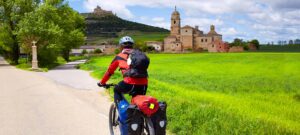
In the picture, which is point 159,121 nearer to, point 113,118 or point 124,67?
point 124,67

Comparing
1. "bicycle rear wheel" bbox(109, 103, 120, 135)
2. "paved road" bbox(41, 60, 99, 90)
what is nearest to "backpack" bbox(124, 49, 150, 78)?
"bicycle rear wheel" bbox(109, 103, 120, 135)

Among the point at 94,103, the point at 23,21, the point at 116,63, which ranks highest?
the point at 23,21

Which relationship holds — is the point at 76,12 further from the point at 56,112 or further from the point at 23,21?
the point at 56,112

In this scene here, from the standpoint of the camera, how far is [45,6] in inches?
2029

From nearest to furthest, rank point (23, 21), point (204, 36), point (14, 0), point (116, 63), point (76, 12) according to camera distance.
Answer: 1. point (116, 63)
2. point (23, 21)
3. point (14, 0)
4. point (76, 12)
5. point (204, 36)

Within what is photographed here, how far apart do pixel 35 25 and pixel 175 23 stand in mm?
128382

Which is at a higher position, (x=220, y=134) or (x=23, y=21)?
(x=23, y=21)

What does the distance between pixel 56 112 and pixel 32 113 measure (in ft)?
2.18

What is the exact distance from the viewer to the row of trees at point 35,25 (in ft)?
160

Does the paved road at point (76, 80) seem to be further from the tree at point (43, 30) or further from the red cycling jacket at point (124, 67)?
the tree at point (43, 30)

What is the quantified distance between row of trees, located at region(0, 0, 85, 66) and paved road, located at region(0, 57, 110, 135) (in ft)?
105

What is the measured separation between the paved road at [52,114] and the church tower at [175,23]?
15678cm

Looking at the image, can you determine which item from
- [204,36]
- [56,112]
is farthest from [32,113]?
[204,36]

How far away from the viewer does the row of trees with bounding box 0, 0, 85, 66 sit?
48625mm
